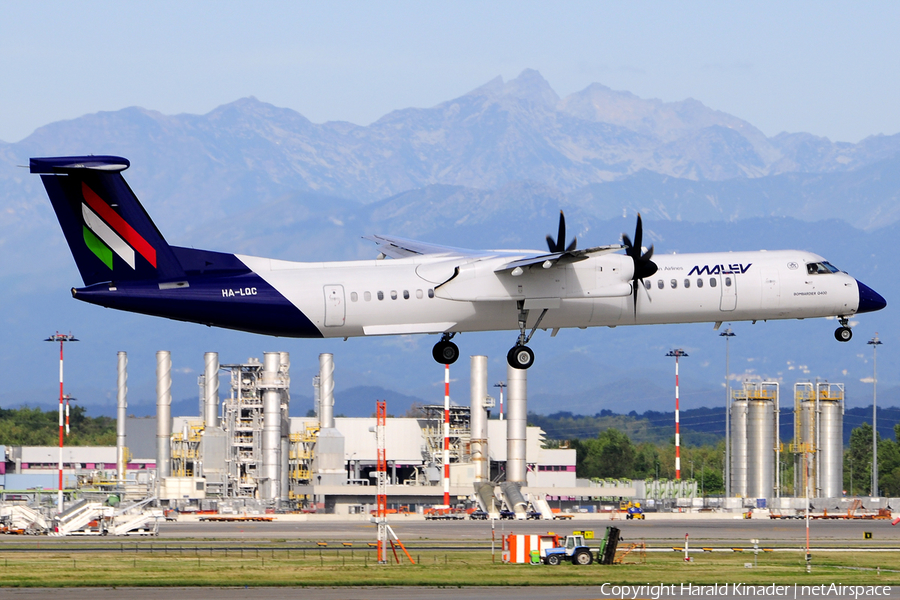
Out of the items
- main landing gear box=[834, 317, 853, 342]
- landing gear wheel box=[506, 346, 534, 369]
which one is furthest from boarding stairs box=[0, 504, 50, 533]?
main landing gear box=[834, 317, 853, 342]

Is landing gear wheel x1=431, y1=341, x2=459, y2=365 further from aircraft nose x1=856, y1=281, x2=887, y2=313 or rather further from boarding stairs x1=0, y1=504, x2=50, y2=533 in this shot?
boarding stairs x1=0, y1=504, x2=50, y2=533

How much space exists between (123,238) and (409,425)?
296 feet

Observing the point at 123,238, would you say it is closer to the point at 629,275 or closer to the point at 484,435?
the point at 629,275

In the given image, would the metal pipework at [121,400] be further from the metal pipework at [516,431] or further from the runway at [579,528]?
the metal pipework at [516,431]

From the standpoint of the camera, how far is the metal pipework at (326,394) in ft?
411

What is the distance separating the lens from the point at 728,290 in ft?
150

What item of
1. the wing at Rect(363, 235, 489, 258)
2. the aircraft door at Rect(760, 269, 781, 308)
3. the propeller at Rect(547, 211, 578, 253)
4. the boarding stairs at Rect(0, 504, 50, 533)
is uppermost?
the wing at Rect(363, 235, 489, 258)

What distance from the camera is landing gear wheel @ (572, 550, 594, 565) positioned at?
52.1 m

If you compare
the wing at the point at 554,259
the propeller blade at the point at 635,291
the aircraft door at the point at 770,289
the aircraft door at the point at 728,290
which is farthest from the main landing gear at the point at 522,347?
the aircraft door at the point at 770,289

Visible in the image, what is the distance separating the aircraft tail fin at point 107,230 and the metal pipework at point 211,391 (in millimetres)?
85331

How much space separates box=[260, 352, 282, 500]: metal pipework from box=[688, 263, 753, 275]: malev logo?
244ft

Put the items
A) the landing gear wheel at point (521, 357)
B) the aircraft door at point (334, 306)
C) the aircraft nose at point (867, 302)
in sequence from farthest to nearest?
the aircraft nose at point (867, 302) < the landing gear wheel at point (521, 357) < the aircraft door at point (334, 306)

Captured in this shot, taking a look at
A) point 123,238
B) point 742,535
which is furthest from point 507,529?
point 123,238

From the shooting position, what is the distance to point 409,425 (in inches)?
5118
